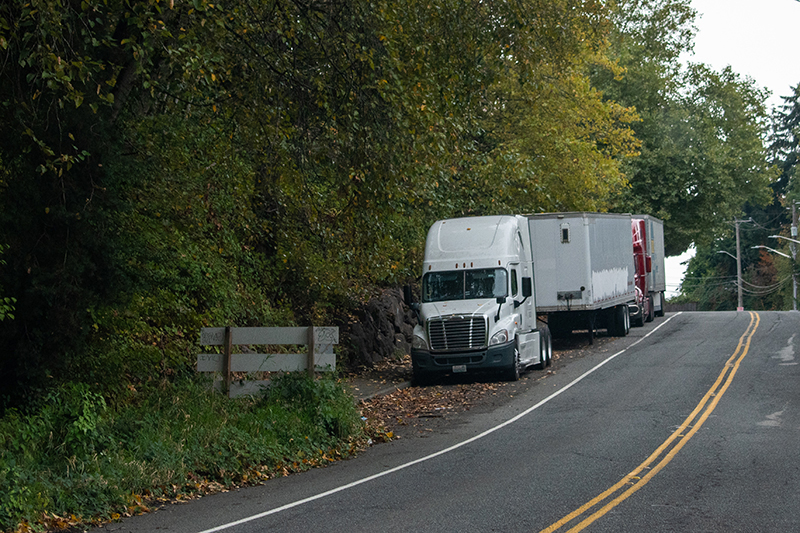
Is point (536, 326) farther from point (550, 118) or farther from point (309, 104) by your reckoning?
point (309, 104)

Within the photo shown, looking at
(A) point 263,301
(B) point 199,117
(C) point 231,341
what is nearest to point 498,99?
(A) point 263,301

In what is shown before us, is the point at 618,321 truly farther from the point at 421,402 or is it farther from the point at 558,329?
the point at 421,402

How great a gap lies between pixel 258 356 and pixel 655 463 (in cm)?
633

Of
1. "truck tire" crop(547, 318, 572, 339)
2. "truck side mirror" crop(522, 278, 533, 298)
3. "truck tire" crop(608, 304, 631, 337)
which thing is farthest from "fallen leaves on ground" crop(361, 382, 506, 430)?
"truck tire" crop(608, 304, 631, 337)

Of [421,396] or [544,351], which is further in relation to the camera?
[544,351]

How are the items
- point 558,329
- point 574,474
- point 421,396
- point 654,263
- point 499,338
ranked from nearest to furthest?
point 574,474 → point 421,396 → point 499,338 → point 558,329 → point 654,263

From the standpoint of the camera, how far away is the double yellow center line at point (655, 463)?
339 inches

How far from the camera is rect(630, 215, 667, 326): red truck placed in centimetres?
3378

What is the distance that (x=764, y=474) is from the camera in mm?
10516

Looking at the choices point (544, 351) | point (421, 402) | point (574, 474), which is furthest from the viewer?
point (544, 351)

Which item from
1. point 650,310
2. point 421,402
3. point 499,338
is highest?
point 650,310

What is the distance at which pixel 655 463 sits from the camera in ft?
37.0

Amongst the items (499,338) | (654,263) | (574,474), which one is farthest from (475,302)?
(654,263)

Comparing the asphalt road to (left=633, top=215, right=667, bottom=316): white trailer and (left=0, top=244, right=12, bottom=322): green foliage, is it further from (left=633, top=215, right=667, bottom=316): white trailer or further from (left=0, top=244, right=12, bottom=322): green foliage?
(left=633, top=215, right=667, bottom=316): white trailer
